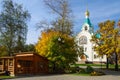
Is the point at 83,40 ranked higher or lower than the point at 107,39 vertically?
higher

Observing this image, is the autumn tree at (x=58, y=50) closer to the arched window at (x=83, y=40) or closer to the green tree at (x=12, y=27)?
the green tree at (x=12, y=27)

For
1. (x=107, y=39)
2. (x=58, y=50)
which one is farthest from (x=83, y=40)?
(x=58, y=50)

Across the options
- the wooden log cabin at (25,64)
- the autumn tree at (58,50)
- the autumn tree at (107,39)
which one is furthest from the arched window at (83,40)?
the wooden log cabin at (25,64)

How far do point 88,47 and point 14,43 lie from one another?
155ft

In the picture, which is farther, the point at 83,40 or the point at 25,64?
the point at 83,40

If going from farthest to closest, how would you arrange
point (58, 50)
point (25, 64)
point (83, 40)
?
point (83, 40), point (58, 50), point (25, 64)

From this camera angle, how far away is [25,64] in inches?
1731

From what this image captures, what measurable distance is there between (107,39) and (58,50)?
44.3 ft

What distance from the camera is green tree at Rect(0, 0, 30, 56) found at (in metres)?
53.5

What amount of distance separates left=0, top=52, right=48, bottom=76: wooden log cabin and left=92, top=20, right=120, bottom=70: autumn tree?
14.1 metres

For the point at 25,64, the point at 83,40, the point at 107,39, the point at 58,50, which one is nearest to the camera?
the point at 25,64

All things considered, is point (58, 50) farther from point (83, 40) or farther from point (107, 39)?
point (83, 40)

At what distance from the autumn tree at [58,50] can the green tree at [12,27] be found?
706 centimetres

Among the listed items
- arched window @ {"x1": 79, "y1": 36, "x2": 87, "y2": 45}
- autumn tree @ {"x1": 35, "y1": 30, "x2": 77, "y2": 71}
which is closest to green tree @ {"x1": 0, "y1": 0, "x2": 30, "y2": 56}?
autumn tree @ {"x1": 35, "y1": 30, "x2": 77, "y2": 71}
